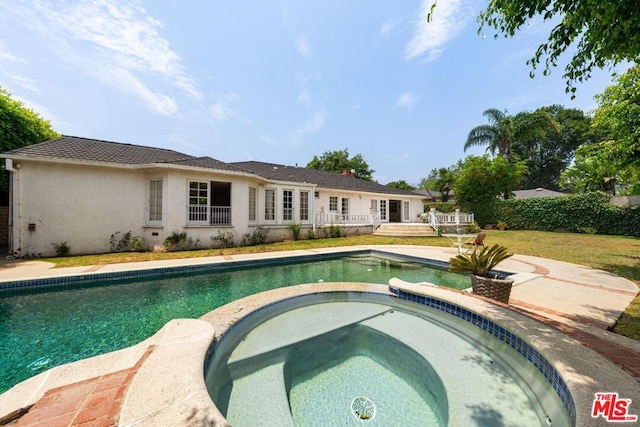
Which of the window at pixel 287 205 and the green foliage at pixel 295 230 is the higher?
the window at pixel 287 205

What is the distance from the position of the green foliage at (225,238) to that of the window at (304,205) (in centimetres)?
526

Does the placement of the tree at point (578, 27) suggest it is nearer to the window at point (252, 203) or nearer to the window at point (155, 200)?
the window at point (252, 203)

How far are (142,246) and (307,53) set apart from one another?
13.8 meters

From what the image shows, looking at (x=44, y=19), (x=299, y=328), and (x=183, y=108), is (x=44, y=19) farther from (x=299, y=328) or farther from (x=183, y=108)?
(x=299, y=328)

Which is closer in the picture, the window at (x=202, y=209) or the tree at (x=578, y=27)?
the tree at (x=578, y=27)

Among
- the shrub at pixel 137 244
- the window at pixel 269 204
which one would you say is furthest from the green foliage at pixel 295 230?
the shrub at pixel 137 244

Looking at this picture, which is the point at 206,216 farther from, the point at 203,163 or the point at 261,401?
the point at 261,401

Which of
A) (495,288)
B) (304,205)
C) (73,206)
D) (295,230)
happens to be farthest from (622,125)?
(73,206)

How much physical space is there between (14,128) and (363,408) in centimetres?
2064

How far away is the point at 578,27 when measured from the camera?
301 cm

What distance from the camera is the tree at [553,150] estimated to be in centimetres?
3816

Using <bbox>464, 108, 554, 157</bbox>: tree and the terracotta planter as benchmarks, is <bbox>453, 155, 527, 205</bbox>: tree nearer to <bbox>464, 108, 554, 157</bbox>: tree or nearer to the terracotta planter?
<bbox>464, 108, 554, 157</bbox>: tree

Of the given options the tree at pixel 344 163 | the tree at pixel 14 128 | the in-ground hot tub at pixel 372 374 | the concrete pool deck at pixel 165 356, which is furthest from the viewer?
the tree at pixel 344 163

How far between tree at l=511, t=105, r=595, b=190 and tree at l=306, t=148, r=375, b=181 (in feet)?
77.0
